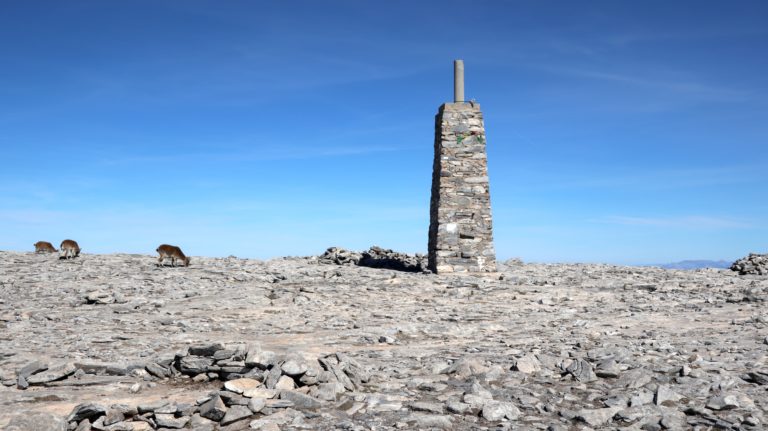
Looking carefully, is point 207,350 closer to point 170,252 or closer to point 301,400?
point 301,400

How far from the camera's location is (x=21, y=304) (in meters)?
16.8

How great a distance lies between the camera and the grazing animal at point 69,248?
25.8 metres

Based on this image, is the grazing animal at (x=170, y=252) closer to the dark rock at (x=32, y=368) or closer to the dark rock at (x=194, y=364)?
the dark rock at (x=32, y=368)

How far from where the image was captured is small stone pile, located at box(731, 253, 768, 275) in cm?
2731

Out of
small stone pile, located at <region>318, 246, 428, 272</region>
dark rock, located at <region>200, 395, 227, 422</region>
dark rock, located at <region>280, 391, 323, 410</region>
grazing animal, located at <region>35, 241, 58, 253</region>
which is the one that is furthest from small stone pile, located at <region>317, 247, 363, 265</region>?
dark rock, located at <region>200, 395, 227, 422</region>

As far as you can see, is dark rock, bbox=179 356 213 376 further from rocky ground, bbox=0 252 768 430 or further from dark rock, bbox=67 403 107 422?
dark rock, bbox=67 403 107 422

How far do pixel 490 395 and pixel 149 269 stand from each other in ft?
60.7

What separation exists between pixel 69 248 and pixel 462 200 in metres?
17.2

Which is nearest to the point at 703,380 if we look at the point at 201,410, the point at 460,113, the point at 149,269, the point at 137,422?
the point at 201,410

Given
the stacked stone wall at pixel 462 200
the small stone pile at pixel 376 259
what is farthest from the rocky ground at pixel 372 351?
the small stone pile at pixel 376 259

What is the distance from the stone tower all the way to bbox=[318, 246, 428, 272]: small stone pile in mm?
2720

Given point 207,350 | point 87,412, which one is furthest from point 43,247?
point 87,412

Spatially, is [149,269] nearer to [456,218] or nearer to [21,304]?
[21,304]

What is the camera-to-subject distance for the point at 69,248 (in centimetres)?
2586
